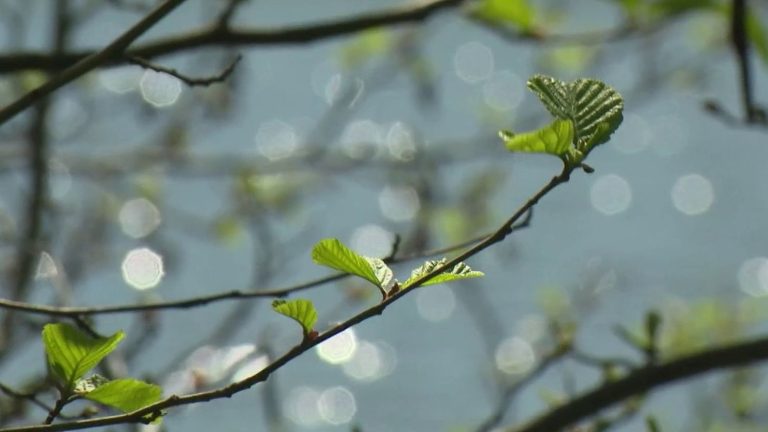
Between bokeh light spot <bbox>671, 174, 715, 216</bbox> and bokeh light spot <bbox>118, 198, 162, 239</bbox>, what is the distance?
1825 mm

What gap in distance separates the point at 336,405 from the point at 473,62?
1150mm

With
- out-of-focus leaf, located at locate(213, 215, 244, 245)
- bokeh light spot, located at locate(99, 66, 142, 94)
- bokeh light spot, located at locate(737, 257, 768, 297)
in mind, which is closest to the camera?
out-of-focus leaf, located at locate(213, 215, 244, 245)

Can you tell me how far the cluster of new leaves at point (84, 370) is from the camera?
0.49 meters

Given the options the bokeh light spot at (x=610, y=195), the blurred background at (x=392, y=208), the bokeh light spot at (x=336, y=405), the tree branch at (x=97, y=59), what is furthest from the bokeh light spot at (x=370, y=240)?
the tree branch at (x=97, y=59)

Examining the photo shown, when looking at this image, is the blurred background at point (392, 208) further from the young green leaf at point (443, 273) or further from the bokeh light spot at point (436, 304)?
the young green leaf at point (443, 273)

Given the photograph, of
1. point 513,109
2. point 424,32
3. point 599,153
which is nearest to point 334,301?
point 513,109

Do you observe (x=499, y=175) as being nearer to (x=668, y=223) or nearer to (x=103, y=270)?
(x=103, y=270)

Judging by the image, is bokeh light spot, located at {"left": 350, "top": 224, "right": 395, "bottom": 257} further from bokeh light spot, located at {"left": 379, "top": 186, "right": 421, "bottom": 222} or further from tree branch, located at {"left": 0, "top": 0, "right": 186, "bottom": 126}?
tree branch, located at {"left": 0, "top": 0, "right": 186, "bottom": 126}

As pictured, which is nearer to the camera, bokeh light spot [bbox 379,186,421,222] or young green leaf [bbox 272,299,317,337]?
young green leaf [bbox 272,299,317,337]

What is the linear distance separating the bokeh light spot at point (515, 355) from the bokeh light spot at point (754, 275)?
43.4 inches

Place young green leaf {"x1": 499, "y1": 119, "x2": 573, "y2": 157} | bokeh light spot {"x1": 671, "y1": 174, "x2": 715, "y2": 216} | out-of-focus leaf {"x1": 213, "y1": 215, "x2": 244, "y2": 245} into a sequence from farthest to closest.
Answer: bokeh light spot {"x1": 671, "y1": 174, "x2": 715, "y2": 216}
out-of-focus leaf {"x1": 213, "y1": 215, "x2": 244, "y2": 245}
young green leaf {"x1": 499, "y1": 119, "x2": 573, "y2": 157}

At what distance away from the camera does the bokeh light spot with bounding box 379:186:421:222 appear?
6.86 feet

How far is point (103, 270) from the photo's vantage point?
2062 millimetres

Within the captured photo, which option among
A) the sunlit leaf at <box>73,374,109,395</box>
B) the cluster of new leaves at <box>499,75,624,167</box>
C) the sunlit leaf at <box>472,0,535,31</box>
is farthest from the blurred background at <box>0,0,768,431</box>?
the cluster of new leaves at <box>499,75,624,167</box>
